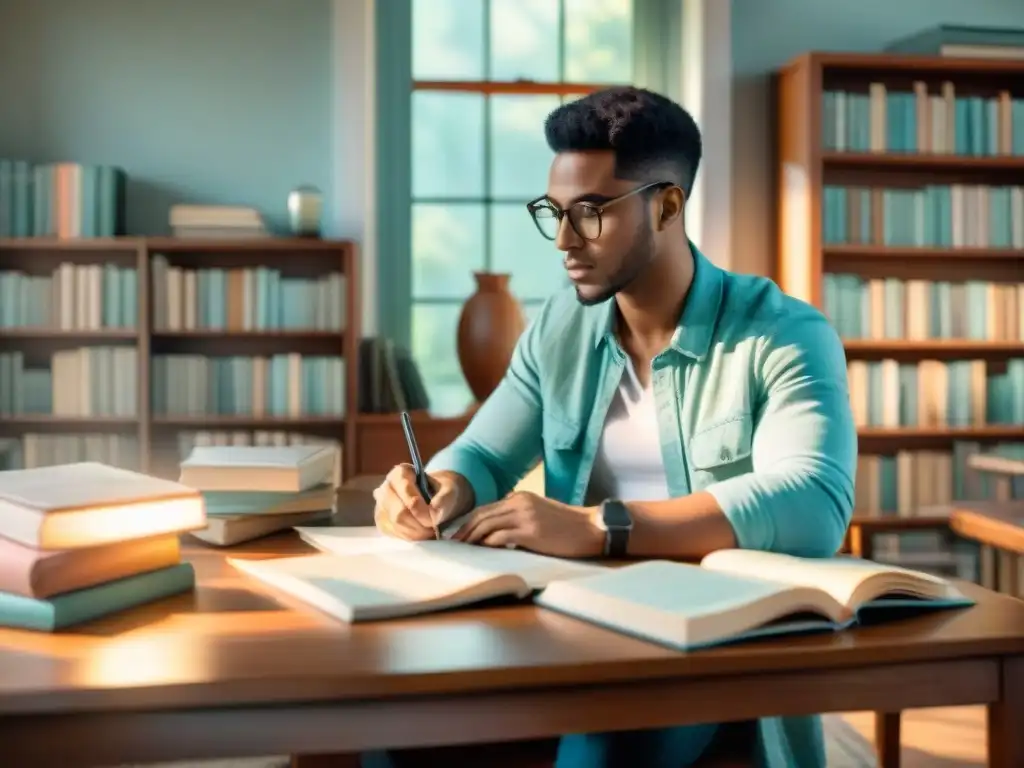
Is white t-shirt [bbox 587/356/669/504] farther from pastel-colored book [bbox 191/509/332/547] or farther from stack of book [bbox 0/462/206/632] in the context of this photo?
stack of book [bbox 0/462/206/632]

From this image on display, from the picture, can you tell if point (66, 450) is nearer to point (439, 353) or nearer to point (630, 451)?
point (439, 353)

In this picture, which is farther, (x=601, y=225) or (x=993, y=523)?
(x=993, y=523)

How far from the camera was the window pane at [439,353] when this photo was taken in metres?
4.30

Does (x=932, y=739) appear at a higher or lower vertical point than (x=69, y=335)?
lower

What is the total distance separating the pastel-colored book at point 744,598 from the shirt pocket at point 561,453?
57cm

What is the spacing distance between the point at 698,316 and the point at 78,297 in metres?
2.78

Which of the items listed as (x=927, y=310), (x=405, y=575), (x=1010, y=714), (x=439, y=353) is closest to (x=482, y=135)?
(x=439, y=353)

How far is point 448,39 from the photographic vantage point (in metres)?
Result: 4.30

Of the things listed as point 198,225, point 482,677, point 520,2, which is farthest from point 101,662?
point 520,2

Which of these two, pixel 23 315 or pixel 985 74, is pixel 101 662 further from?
pixel 985 74

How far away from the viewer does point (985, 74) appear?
4.23m

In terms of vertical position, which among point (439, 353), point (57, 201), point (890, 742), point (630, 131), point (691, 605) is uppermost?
point (57, 201)

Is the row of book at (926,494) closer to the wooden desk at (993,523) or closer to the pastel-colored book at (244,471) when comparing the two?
the wooden desk at (993,523)

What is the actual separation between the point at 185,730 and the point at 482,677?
23cm
